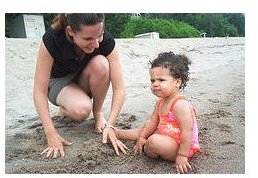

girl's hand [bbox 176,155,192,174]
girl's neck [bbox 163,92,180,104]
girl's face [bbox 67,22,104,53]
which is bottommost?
girl's hand [bbox 176,155,192,174]

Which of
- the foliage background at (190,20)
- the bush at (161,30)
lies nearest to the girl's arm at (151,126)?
the foliage background at (190,20)

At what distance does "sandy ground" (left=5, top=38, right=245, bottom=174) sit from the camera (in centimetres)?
104

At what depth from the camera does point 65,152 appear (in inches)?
42.7

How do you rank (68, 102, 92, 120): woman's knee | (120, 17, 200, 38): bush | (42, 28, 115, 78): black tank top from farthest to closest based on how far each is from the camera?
(120, 17, 200, 38): bush < (68, 102, 92, 120): woman's knee < (42, 28, 115, 78): black tank top

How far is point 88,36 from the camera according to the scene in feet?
3.41

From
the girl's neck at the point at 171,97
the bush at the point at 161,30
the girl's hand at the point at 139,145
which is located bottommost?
the girl's hand at the point at 139,145

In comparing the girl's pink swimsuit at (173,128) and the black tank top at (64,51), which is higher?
the black tank top at (64,51)

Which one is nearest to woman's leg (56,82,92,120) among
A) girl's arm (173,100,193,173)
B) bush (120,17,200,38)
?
girl's arm (173,100,193,173)

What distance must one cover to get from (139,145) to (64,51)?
0.31 meters

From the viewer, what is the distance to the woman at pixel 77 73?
1059 mm

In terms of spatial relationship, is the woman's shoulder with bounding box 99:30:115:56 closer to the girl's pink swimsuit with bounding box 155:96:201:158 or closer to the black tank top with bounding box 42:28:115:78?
the black tank top with bounding box 42:28:115:78

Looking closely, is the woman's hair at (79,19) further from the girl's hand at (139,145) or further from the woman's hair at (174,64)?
the girl's hand at (139,145)
